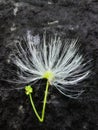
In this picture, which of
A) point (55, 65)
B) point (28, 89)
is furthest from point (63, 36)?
point (28, 89)

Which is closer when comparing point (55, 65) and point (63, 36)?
point (55, 65)

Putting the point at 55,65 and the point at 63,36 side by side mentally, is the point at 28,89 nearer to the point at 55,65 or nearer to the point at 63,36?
the point at 55,65

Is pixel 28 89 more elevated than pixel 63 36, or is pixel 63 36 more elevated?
pixel 63 36

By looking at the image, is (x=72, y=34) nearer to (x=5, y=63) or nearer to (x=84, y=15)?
(x=84, y=15)

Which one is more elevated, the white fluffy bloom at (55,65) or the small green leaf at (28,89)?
the white fluffy bloom at (55,65)

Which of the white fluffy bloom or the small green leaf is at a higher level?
the white fluffy bloom
